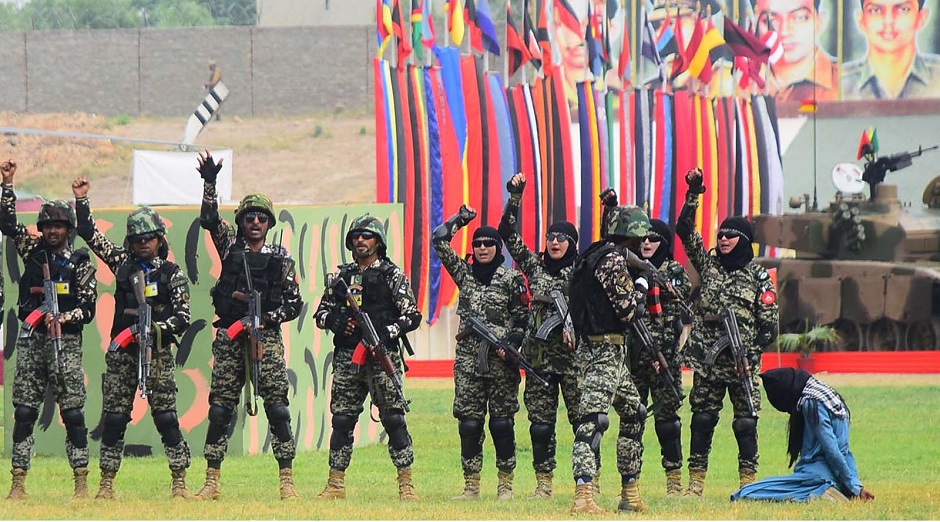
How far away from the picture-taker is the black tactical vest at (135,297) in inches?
527

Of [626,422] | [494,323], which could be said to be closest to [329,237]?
[494,323]

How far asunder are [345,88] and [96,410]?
47545 millimetres

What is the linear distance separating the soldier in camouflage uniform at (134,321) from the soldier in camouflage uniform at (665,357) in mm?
3611

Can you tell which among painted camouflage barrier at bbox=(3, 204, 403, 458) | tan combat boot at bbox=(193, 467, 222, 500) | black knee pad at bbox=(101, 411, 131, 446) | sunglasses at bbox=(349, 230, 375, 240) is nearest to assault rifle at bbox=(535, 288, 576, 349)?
sunglasses at bbox=(349, 230, 375, 240)

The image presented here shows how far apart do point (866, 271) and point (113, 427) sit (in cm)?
2011

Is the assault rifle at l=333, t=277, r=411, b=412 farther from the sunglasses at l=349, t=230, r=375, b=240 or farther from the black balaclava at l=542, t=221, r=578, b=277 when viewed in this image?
the black balaclava at l=542, t=221, r=578, b=277

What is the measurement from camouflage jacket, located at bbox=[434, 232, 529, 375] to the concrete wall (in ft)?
163

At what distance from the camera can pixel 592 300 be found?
12492mm

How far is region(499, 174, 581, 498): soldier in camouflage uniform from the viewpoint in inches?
539

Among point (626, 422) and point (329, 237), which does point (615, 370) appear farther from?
point (329, 237)

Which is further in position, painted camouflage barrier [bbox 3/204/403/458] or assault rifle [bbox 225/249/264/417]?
painted camouflage barrier [bbox 3/204/403/458]

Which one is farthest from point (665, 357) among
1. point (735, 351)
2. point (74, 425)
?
point (74, 425)

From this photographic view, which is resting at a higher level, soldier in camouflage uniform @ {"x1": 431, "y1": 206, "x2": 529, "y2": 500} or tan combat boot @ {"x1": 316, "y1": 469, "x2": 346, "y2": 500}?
soldier in camouflage uniform @ {"x1": 431, "y1": 206, "x2": 529, "y2": 500}

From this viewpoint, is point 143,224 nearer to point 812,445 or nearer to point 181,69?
point 812,445
